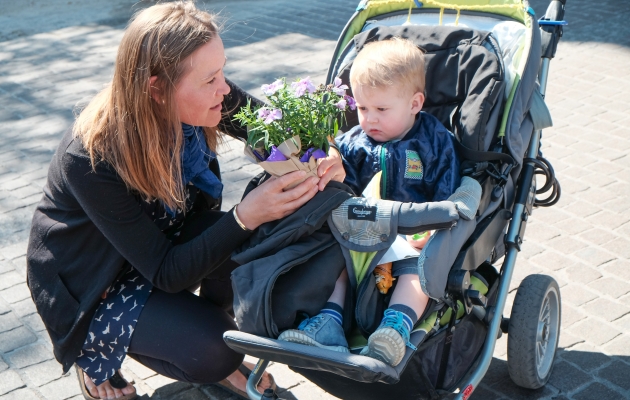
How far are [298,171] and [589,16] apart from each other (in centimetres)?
661

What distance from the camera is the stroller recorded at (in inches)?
91.0

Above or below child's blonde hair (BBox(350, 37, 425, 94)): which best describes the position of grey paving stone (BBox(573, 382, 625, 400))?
below

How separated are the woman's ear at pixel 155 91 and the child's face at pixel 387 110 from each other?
0.75 m

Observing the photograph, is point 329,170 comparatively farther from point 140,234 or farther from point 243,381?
point 243,381

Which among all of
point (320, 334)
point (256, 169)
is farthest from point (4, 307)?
point (320, 334)

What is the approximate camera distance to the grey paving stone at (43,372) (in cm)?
320

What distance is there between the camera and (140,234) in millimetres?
2586

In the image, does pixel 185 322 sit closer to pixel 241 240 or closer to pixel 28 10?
pixel 241 240

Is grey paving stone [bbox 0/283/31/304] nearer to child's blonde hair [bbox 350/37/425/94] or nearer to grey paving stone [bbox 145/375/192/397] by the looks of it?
grey paving stone [bbox 145/375/192/397]

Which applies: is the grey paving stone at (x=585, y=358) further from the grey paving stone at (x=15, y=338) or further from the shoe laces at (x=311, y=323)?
the grey paving stone at (x=15, y=338)

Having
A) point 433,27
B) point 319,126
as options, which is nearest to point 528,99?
point 433,27

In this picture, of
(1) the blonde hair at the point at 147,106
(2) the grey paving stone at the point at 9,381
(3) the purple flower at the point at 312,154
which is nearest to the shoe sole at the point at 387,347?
(3) the purple flower at the point at 312,154

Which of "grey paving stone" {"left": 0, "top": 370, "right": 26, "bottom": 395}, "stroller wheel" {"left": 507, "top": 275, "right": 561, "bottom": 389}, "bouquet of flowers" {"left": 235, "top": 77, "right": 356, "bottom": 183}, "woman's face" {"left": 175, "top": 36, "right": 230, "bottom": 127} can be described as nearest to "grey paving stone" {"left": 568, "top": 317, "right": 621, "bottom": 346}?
"stroller wheel" {"left": 507, "top": 275, "right": 561, "bottom": 389}

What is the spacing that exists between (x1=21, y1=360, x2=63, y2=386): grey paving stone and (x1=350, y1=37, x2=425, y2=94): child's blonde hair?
1.82 m
